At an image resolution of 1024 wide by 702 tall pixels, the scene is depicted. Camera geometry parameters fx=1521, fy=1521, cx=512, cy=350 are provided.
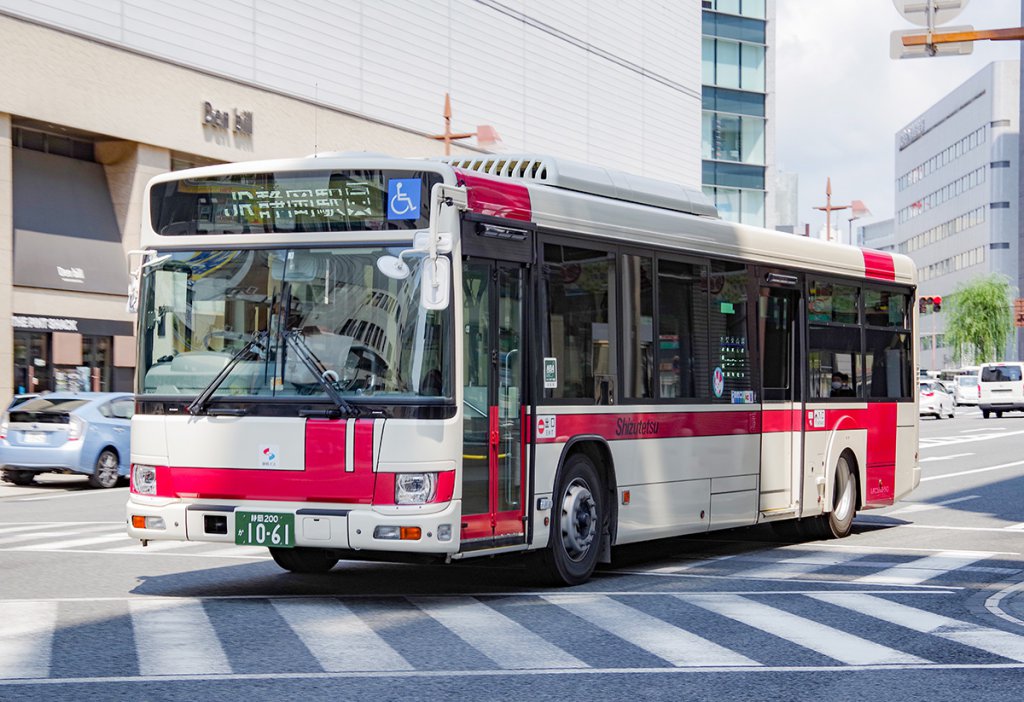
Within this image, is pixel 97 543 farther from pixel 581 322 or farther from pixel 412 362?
pixel 412 362

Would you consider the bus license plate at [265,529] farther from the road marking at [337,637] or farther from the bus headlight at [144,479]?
the bus headlight at [144,479]

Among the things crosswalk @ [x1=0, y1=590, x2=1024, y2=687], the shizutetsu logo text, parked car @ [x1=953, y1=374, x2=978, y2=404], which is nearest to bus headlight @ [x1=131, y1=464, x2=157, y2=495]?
crosswalk @ [x1=0, y1=590, x2=1024, y2=687]

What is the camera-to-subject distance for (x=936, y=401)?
62.5 m

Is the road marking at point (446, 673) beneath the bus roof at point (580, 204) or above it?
→ beneath

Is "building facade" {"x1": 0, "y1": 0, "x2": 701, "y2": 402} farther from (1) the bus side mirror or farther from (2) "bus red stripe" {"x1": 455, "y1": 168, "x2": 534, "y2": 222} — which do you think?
(1) the bus side mirror

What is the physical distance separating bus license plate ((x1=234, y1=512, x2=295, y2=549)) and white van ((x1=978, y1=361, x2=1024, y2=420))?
56442mm

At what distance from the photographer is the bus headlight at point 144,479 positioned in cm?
1041

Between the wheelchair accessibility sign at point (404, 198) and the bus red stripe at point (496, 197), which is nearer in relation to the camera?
the wheelchair accessibility sign at point (404, 198)

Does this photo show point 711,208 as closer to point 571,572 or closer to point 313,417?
point 571,572

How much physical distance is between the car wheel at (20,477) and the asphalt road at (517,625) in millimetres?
10518

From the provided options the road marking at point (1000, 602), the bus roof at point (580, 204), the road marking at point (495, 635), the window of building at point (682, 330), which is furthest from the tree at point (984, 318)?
the road marking at point (495, 635)

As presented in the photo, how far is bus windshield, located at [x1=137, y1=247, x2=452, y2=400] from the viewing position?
985 centimetres

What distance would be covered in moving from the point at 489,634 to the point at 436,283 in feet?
7.22

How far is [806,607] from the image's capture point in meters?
10.5
